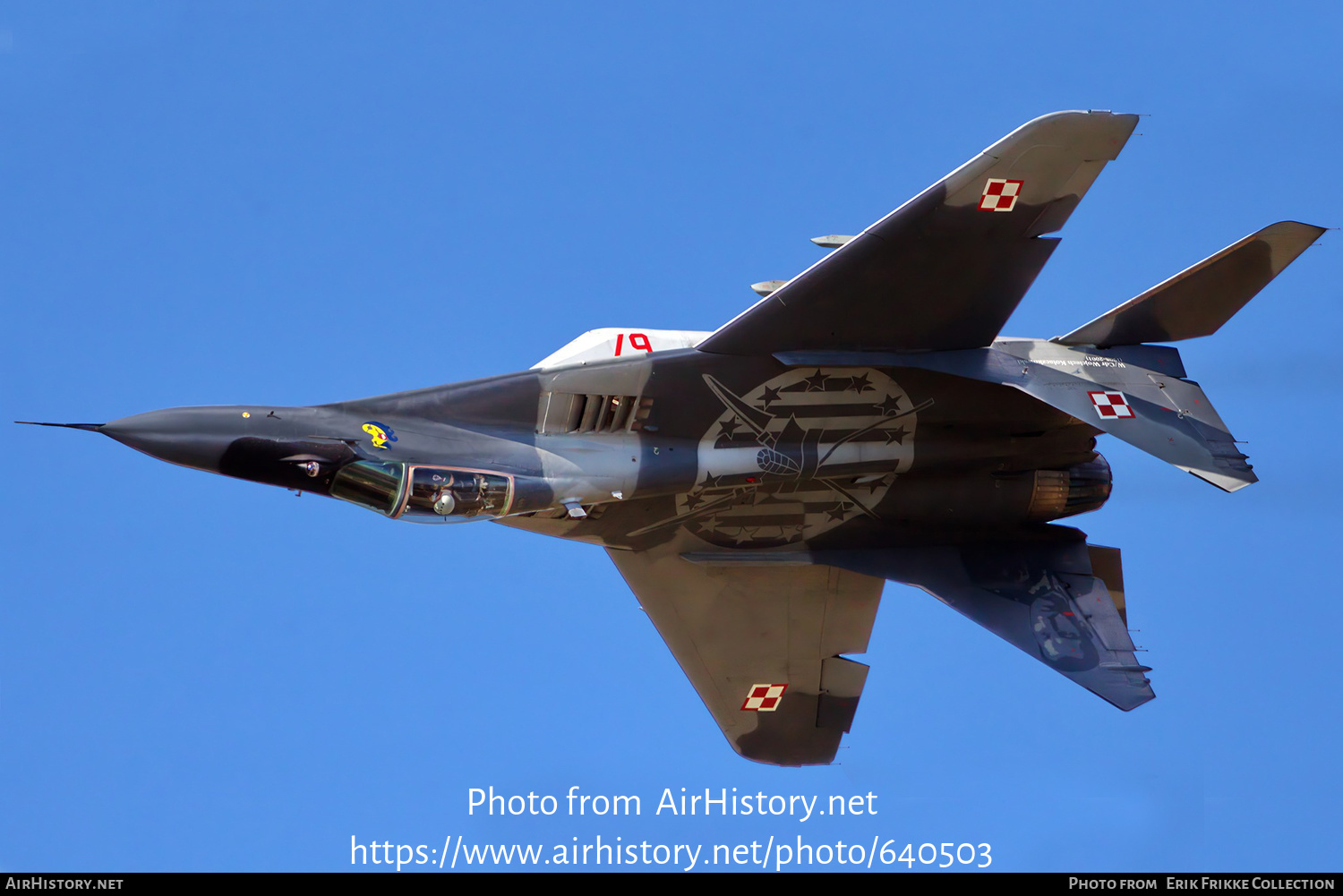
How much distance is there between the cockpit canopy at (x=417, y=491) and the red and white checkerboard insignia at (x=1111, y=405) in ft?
18.1

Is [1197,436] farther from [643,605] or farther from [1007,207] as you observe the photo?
[643,605]

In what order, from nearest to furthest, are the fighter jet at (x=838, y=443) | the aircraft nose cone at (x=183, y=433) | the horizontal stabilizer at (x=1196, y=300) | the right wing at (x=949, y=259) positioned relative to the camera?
the aircraft nose cone at (x=183, y=433) → the fighter jet at (x=838, y=443) → the right wing at (x=949, y=259) → the horizontal stabilizer at (x=1196, y=300)

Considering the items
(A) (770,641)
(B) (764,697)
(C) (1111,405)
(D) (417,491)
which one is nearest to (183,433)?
(D) (417,491)

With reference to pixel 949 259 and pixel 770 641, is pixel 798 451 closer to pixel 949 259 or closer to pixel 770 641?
pixel 949 259

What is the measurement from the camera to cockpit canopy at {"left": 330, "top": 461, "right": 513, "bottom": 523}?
43.9ft

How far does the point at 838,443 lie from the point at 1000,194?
8.82 ft

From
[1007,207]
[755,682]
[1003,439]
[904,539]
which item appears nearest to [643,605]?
[755,682]

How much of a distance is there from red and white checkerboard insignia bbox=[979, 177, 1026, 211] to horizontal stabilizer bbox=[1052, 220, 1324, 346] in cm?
189

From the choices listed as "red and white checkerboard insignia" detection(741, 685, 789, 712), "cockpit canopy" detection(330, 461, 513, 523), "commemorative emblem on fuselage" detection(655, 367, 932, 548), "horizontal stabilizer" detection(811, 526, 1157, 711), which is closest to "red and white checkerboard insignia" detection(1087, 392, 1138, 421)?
"commemorative emblem on fuselage" detection(655, 367, 932, 548)

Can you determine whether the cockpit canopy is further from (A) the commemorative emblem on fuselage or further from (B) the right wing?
(B) the right wing

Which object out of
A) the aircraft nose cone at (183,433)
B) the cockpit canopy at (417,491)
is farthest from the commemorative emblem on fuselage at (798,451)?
the aircraft nose cone at (183,433)

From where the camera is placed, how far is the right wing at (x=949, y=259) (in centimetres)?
1412

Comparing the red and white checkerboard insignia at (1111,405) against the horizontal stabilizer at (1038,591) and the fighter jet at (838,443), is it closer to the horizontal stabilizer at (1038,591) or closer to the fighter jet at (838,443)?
the fighter jet at (838,443)

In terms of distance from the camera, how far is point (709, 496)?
50.0 feet
